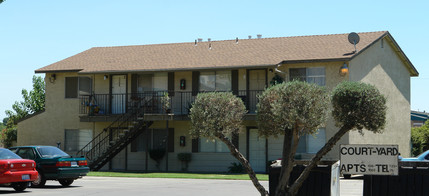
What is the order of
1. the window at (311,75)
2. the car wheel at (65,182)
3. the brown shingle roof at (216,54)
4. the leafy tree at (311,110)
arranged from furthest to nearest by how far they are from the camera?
the brown shingle roof at (216,54) < the window at (311,75) < the car wheel at (65,182) < the leafy tree at (311,110)

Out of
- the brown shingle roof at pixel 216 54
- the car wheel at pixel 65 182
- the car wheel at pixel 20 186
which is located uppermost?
the brown shingle roof at pixel 216 54

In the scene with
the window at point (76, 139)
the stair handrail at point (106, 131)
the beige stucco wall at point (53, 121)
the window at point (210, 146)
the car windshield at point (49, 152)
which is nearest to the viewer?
the car windshield at point (49, 152)

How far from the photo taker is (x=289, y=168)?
13703 millimetres

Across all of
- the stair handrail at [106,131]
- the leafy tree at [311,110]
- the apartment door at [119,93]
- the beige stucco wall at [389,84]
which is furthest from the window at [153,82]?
the leafy tree at [311,110]

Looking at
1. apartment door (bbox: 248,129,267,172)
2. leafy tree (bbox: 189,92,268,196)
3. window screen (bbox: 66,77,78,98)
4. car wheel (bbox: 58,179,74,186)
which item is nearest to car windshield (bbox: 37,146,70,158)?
car wheel (bbox: 58,179,74,186)

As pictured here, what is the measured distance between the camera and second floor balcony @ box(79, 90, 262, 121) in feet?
98.8

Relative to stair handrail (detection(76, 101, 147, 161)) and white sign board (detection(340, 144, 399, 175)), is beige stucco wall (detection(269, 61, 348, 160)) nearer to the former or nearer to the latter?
stair handrail (detection(76, 101, 147, 161))

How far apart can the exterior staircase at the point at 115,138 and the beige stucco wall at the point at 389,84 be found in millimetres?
10236

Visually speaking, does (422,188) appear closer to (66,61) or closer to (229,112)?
(229,112)

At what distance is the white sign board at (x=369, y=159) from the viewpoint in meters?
11.9

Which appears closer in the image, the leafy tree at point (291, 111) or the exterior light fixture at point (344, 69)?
the leafy tree at point (291, 111)

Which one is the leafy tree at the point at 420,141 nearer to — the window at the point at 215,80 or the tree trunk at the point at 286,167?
the window at the point at 215,80

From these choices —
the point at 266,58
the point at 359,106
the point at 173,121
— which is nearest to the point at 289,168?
the point at 359,106

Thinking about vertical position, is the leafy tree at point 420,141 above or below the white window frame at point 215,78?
below
